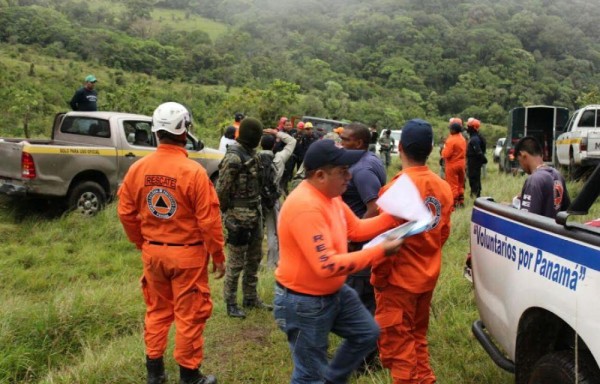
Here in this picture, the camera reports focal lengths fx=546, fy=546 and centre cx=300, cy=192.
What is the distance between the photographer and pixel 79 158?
8555mm

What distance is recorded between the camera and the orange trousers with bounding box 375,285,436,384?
10.2ft

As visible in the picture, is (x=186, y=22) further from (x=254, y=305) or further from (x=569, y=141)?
(x=254, y=305)

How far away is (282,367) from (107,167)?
20.0 ft

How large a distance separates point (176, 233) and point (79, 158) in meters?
5.69

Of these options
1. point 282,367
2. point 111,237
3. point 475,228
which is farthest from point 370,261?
point 111,237

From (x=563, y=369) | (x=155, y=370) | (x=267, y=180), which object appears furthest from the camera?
(x=267, y=180)

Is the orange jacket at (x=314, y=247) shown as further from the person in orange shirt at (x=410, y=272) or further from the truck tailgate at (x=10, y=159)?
the truck tailgate at (x=10, y=159)

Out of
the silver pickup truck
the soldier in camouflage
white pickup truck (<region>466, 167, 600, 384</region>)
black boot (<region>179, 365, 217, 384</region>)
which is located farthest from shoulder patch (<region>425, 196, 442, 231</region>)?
the silver pickup truck

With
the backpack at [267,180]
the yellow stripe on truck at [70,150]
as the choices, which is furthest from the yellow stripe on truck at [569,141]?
the yellow stripe on truck at [70,150]

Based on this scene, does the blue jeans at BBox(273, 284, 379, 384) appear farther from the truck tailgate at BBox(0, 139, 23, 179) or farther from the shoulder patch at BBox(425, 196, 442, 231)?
the truck tailgate at BBox(0, 139, 23, 179)

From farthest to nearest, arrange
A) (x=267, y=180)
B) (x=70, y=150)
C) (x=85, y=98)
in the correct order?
(x=85, y=98) → (x=70, y=150) → (x=267, y=180)

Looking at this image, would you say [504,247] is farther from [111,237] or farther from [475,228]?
[111,237]

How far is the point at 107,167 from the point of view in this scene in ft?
29.5

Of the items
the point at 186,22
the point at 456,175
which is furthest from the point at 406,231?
the point at 186,22
